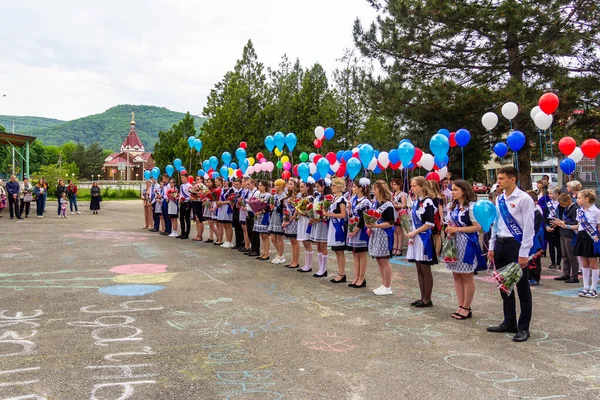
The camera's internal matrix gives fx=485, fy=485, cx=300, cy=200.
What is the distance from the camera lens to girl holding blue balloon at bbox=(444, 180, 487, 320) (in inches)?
233

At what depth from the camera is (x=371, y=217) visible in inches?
291

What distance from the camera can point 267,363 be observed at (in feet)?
14.5

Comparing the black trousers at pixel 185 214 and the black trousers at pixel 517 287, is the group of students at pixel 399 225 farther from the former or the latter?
the black trousers at pixel 185 214

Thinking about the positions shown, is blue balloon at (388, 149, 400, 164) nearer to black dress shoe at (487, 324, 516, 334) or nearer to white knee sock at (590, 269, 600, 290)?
white knee sock at (590, 269, 600, 290)

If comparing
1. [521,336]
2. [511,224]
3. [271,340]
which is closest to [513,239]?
[511,224]

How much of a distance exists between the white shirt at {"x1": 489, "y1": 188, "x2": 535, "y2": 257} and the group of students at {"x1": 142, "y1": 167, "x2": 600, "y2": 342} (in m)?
0.01

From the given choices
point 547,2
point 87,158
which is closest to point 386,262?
point 547,2

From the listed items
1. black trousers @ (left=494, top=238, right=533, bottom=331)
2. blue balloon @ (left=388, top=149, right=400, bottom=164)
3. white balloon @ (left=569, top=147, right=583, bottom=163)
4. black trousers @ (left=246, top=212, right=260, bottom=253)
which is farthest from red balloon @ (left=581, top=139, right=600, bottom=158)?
black trousers @ (left=246, top=212, right=260, bottom=253)

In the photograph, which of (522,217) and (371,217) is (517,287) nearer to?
(522,217)

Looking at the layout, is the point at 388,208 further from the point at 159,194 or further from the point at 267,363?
the point at 159,194

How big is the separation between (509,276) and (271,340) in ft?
8.52

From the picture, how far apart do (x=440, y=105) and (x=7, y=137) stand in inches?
845

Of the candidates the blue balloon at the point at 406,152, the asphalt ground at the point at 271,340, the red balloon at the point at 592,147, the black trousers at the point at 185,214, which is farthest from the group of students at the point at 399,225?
the red balloon at the point at 592,147

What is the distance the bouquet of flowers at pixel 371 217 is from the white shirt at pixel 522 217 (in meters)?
2.16
